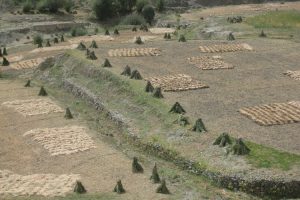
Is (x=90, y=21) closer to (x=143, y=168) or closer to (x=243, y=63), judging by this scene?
(x=243, y=63)

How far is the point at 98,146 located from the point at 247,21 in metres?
35.4

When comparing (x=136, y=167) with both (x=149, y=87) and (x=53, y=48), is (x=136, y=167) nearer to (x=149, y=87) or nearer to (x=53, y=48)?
(x=149, y=87)

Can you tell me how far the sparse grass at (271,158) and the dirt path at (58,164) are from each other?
447 centimetres

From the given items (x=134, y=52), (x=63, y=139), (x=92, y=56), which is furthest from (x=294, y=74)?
(x=63, y=139)

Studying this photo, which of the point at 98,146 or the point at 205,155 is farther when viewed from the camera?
the point at 98,146

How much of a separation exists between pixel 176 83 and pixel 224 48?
10.9m

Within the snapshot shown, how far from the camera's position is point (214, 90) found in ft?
105

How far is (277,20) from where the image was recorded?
5584cm

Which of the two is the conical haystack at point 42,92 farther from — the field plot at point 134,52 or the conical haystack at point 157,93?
the conical haystack at point 157,93

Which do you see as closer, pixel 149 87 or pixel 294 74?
pixel 149 87

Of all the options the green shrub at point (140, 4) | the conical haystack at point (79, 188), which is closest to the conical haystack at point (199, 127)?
the conical haystack at point (79, 188)

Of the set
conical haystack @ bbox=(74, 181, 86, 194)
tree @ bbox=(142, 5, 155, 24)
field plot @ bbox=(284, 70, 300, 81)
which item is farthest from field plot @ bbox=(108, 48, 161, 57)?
tree @ bbox=(142, 5, 155, 24)

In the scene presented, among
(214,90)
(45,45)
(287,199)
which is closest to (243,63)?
(214,90)

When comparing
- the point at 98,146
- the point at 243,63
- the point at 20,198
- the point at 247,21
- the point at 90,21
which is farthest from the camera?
the point at 90,21
